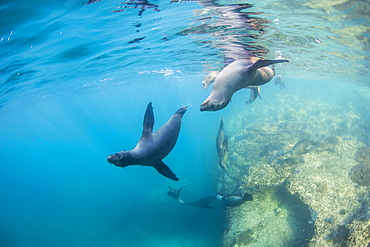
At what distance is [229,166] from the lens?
14.3 metres

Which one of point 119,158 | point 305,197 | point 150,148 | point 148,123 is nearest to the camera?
point 119,158

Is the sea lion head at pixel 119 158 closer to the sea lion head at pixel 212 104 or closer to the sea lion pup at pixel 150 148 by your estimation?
the sea lion pup at pixel 150 148

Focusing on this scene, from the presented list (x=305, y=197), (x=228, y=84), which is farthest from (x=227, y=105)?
(x=305, y=197)

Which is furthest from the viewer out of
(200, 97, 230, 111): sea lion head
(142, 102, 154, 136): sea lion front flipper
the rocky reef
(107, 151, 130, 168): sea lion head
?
the rocky reef

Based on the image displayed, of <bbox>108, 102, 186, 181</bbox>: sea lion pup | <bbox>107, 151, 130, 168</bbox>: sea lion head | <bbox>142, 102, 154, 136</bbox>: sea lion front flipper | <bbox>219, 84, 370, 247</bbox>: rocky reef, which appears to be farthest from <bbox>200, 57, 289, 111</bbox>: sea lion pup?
<bbox>219, 84, 370, 247</bbox>: rocky reef

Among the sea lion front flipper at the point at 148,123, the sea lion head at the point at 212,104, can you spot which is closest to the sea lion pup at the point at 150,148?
the sea lion front flipper at the point at 148,123

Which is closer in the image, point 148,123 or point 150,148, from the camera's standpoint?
point 150,148

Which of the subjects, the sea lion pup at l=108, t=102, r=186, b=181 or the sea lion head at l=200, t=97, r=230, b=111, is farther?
the sea lion pup at l=108, t=102, r=186, b=181

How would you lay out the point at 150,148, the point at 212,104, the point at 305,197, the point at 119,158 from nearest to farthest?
1. the point at 212,104
2. the point at 119,158
3. the point at 150,148
4. the point at 305,197

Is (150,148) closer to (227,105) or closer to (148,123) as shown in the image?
(148,123)

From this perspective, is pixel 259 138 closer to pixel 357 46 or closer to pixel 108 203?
pixel 357 46

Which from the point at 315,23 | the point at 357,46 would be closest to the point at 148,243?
the point at 315,23

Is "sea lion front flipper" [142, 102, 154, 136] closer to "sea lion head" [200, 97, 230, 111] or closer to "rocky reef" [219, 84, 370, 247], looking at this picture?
"sea lion head" [200, 97, 230, 111]

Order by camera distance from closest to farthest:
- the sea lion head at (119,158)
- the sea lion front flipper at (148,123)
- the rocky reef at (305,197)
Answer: the sea lion head at (119,158) < the sea lion front flipper at (148,123) < the rocky reef at (305,197)
